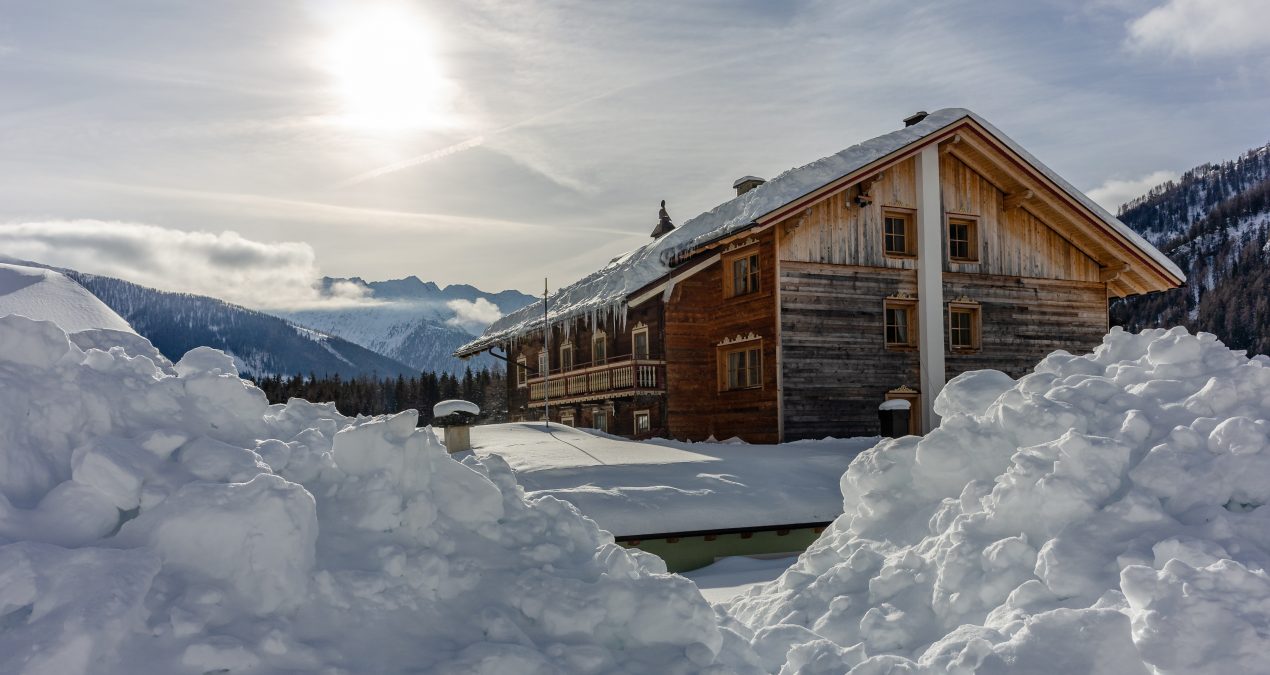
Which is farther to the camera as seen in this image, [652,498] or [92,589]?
[652,498]

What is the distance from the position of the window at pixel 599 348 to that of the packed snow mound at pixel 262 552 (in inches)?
663

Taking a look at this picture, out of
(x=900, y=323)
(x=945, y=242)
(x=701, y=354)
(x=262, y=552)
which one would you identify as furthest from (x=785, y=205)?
(x=262, y=552)

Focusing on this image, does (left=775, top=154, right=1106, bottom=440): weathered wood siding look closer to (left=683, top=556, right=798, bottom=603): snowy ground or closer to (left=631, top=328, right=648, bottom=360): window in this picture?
(left=631, top=328, right=648, bottom=360): window

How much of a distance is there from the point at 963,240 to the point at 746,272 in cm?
457

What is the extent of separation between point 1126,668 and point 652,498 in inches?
281

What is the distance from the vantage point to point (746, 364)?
18.0m

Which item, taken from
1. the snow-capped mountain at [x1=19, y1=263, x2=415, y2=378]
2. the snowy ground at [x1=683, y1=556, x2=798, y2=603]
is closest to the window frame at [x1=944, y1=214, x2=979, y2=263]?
the snowy ground at [x1=683, y1=556, x2=798, y2=603]

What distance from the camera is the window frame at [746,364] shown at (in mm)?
17469

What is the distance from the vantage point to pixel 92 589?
322cm

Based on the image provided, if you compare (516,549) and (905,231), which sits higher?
(905,231)

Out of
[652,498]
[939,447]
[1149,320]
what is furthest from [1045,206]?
[1149,320]

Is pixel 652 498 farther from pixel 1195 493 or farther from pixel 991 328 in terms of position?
pixel 991 328

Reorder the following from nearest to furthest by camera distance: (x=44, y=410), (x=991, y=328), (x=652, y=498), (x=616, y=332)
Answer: (x=44, y=410)
(x=652, y=498)
(x=991, y=328)
(x=616, y=332)

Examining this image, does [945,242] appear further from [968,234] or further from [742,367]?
[742,367]
